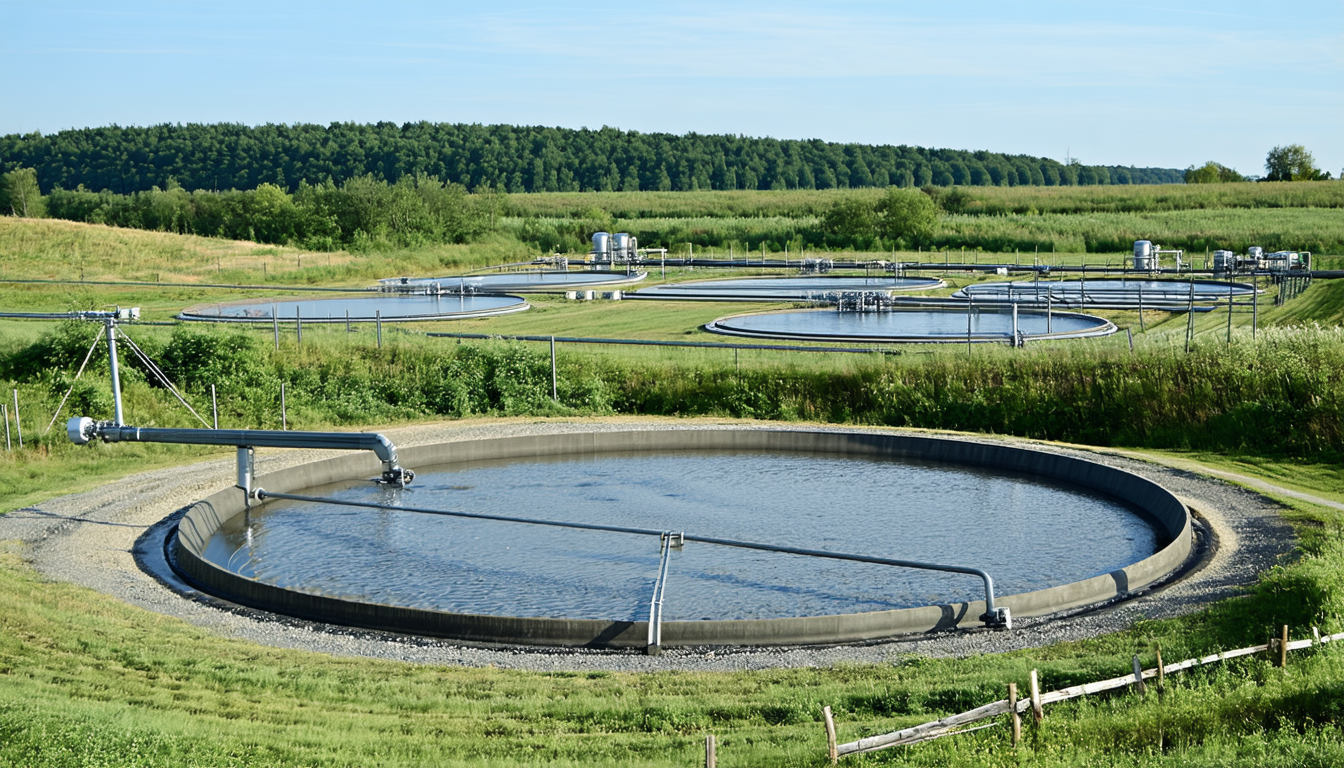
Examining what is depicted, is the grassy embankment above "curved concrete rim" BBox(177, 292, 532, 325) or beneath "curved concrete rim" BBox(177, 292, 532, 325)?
beneath

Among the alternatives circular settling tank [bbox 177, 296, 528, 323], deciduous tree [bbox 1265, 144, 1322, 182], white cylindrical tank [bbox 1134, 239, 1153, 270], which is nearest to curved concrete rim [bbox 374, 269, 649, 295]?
circular settling tank [bbox 177, 296, 528, 323]

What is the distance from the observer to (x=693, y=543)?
14133 mm

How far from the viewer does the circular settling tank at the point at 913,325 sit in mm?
28984

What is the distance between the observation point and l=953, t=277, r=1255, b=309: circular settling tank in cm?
3634

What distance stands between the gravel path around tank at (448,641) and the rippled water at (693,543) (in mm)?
1013

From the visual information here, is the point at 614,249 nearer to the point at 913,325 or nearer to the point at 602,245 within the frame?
the point at 602,245

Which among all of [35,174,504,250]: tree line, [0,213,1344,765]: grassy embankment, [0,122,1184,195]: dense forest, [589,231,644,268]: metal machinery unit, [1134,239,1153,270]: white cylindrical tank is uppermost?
[0,122,1184,195]: dense forest

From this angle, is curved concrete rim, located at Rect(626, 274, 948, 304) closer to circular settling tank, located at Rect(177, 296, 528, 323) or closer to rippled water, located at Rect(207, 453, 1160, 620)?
circular settling tank, located at Rect(177, 296, 528, 323)

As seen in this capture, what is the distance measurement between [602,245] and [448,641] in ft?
169

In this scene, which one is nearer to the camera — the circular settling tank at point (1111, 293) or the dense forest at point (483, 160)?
the circular settling tank at point (1111, 293)

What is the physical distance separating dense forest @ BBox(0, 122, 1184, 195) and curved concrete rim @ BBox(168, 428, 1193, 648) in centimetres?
9927

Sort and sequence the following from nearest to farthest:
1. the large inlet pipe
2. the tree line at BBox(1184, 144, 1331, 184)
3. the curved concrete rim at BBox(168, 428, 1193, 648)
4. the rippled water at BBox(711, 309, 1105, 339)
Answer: the curved concrete rim at BBox(168, 428, 1193, 648) → the large inlet pipe → the rippled water at BBox(711, 309, 1105, 339) → the tree line at BBox(1184, 144, 1331, 184)

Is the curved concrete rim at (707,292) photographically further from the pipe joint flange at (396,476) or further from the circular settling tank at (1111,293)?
the pipe joint flange at (396,476)

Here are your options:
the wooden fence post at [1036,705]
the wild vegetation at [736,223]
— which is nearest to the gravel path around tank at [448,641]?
the wooden fence post at [1036,705]
